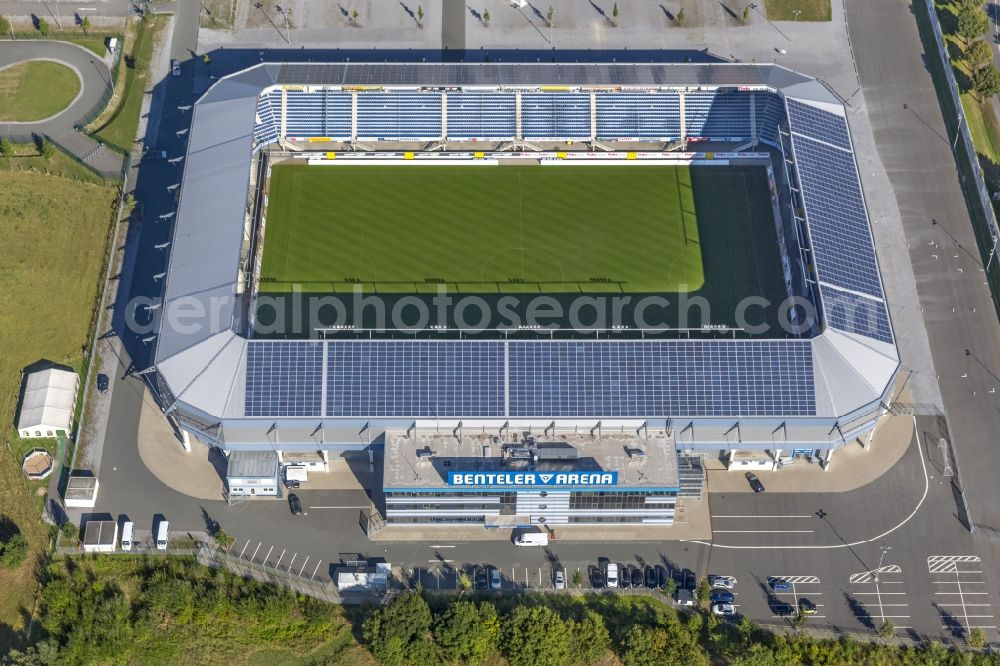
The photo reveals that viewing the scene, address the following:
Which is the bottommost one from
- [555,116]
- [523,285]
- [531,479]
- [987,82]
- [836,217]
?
[531,479]

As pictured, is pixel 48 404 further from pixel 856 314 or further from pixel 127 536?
pixel 856 314

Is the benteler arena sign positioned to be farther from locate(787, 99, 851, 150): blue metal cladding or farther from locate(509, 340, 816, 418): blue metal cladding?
locate(787, 99, 851, 150): blue metal cladding

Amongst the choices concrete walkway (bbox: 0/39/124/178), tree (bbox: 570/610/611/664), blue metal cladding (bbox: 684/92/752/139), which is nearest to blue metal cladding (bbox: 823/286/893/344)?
blue metal cladding (bbox: 684/92/752/139)

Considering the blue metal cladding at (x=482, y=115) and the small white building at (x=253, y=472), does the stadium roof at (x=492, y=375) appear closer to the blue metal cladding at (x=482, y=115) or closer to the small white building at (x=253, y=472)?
the small white building at (x=253, y=472)

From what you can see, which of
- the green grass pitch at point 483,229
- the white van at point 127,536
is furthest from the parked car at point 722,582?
the white van at point 127,536

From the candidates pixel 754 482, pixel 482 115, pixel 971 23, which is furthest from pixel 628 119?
pixel 971 23
